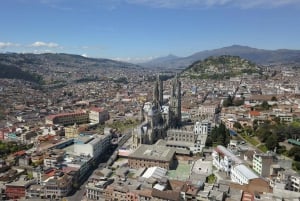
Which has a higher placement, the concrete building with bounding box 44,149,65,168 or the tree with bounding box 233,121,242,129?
the tree with bounding box 233,121,242,129

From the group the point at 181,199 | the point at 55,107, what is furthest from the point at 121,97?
the point at 181,199

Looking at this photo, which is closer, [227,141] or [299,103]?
[227,141]

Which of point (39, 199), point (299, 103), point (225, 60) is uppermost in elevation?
point (225, 60)

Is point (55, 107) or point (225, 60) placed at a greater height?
point (225, 60)

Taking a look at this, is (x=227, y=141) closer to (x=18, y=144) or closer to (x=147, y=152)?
(x=147, y=152)

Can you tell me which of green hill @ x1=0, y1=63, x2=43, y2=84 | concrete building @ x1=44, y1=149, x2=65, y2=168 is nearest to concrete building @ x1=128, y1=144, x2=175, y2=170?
concrete building @ x1=44, y1=149, x2=65, y2=168

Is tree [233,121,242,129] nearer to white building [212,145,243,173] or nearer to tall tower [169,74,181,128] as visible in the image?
tall tower [169,74,181,128]
